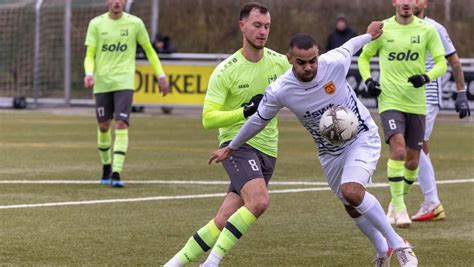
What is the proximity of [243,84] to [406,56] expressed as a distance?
3.61 m

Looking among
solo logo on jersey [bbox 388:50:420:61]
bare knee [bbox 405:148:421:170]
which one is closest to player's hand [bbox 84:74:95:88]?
solo logo on jersey [bbox 388:50:420:61]

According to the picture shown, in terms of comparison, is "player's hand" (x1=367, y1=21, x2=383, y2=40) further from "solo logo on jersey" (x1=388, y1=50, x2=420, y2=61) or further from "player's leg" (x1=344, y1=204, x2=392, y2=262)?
"solo logo on jersey" (x1=388, y1=50, x2=420, y2=61)

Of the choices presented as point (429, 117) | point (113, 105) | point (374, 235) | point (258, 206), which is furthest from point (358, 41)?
point (113, 105)

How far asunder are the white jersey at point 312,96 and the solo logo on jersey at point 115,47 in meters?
6.99

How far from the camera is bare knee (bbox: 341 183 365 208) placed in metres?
9.38

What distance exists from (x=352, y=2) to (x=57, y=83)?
9.92 m

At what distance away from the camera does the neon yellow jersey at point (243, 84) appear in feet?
31.7

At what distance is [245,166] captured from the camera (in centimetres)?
955

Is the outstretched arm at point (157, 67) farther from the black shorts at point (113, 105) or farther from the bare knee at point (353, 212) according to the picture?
the bare knee at point (353, 212)

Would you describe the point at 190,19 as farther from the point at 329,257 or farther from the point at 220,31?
the point at 329,257

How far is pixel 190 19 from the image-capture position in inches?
1598

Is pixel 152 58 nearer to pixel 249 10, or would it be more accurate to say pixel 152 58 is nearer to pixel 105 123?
pixel 105 123

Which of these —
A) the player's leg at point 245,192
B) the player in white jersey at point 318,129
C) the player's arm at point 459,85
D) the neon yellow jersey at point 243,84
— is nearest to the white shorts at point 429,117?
the player's arm at point 459,85

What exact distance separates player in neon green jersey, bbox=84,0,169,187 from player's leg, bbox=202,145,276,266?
20.3 feet
